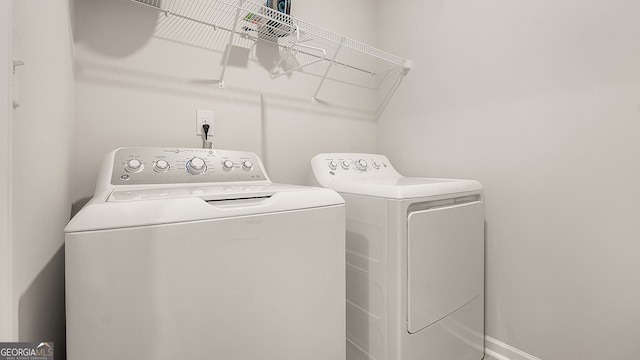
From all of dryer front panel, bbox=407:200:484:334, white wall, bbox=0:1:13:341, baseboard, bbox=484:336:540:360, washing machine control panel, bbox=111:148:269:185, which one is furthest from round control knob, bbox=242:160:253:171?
baseboard, bbox=484:336:540:360

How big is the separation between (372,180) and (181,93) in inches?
40.0

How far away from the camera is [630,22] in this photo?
3.43ft

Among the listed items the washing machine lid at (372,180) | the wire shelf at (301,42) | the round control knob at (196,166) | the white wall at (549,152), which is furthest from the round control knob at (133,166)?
the white wall at (549,152)

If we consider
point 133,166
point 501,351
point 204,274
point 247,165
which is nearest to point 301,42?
point 247,165

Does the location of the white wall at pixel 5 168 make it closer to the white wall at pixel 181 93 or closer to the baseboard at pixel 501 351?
the white wall at pixel 181 93

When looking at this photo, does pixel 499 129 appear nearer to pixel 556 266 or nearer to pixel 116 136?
pixel 556 266

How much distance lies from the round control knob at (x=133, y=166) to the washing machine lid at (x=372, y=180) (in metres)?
0.78

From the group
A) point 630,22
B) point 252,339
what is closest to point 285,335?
point 252,339

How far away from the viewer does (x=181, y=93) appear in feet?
4.29

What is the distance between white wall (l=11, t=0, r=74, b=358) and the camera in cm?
48

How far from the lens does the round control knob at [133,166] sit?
1001mm

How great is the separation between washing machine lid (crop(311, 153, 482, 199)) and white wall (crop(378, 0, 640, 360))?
0.27 meters

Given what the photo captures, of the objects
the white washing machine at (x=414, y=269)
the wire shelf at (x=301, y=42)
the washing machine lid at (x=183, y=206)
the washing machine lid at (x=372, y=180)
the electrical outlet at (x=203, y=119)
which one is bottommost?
the white washing machine at (x=414, y=269)

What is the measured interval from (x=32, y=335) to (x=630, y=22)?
A: 201 centimetres
